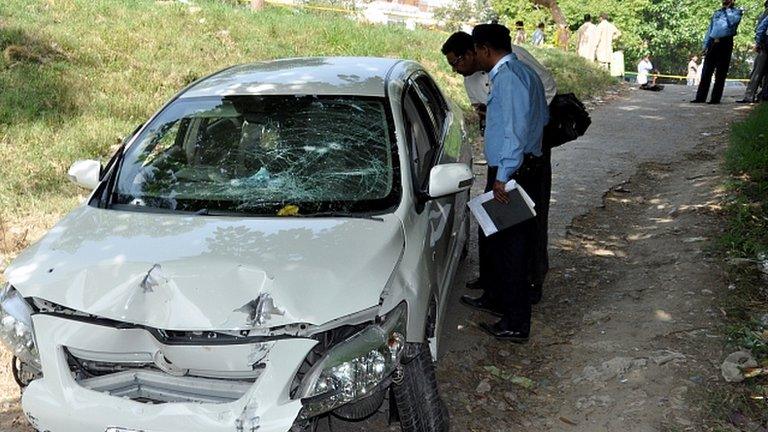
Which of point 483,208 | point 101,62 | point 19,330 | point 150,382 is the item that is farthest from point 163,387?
point 101,62

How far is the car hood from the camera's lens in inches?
97.7

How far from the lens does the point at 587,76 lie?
1625cm

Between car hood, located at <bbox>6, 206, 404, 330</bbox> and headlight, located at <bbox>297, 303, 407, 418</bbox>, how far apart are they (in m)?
0.12

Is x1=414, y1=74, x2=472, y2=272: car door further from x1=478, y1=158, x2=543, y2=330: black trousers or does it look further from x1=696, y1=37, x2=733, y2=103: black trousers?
x1=696, y1=37, x2=733, y2=103: black trousers

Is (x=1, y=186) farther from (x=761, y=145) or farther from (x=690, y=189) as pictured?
(x=761, y=145)

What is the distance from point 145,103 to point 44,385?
6484 mm

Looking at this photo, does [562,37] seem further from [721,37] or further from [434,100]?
[434,100]

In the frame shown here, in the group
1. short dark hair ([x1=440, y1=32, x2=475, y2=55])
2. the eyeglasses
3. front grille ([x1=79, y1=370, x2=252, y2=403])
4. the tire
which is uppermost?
short dark hair ([x1=440, y1=32, x2=475, y2=55])

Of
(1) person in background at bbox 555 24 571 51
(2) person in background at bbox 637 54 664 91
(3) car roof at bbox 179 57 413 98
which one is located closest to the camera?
(3) car roof at bbox 179 57 413 98

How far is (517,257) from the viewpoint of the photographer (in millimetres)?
4152

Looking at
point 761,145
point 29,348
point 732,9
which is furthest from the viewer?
point 732,9

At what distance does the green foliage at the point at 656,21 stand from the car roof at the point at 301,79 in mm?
36054


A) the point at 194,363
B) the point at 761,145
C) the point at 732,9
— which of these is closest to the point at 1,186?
the point at 194,363

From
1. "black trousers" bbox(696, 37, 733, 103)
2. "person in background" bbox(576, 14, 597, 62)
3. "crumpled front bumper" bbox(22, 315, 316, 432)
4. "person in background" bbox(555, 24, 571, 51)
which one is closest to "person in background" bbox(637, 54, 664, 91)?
"person in background" bbox(576, 14, 597, 62)
